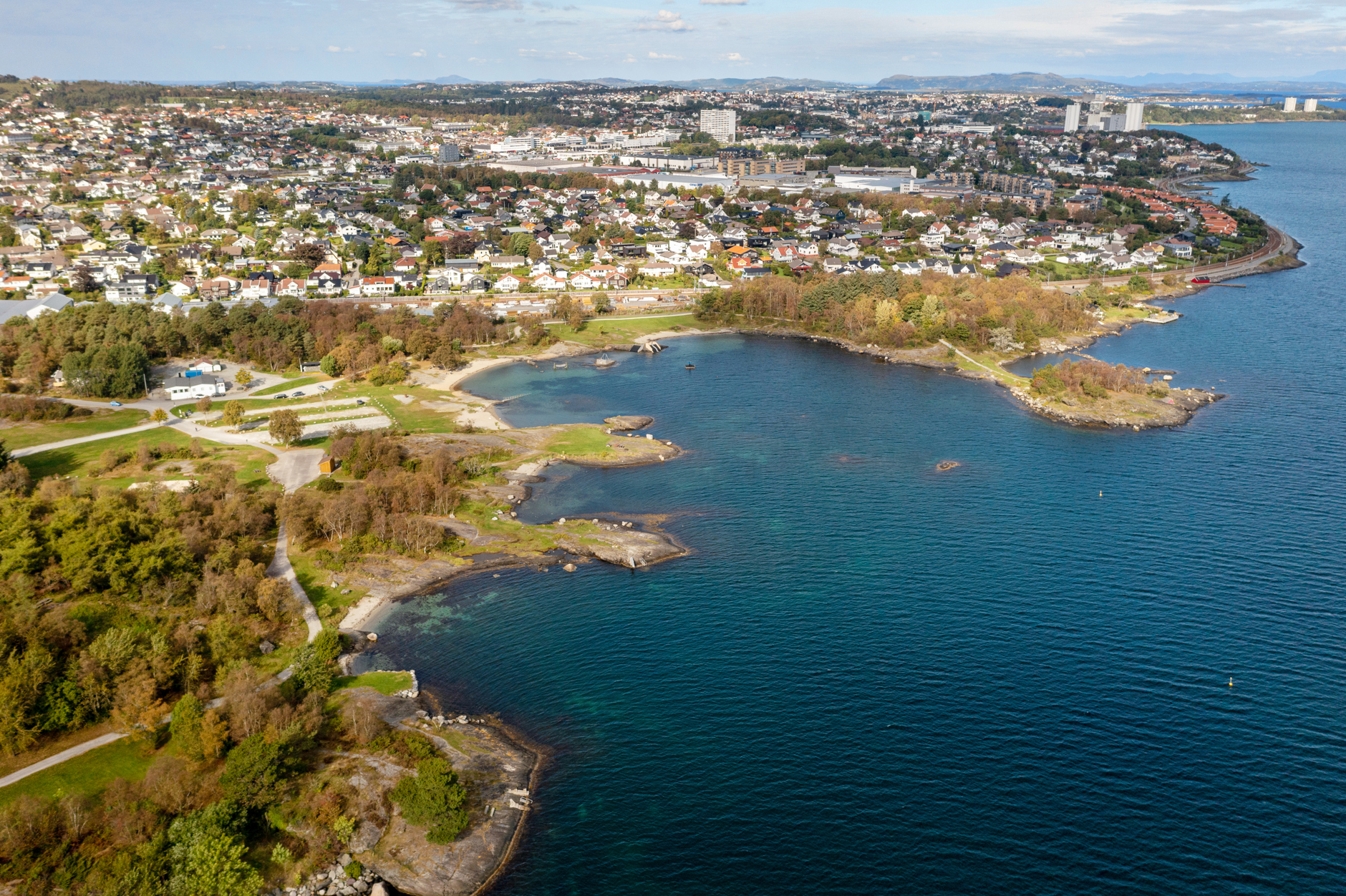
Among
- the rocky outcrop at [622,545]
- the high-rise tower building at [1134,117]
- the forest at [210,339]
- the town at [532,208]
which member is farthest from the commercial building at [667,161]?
the rocky outcrop at [622,545]

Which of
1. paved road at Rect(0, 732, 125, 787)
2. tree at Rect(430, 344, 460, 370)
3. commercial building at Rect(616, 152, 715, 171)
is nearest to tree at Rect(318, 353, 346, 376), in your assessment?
tree at Rect(430, 344, 460, 370)

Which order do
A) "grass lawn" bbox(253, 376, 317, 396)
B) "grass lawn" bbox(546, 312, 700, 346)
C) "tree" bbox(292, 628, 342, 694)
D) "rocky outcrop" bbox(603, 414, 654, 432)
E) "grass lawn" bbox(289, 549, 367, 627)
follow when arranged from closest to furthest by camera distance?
"tree" bbox(292, 628, 342, 694) < "grass lawn" bbox(289, 549, 367, 627) < "rocky outcrop" bbox(603, 414, 654, 432) < "grass lawn" bbox(253, 376, 317, 396) < "grass lawn" bbox(546, 312, 700, 346)

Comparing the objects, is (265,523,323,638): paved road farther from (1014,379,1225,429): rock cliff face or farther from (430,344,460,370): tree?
(1014,379,1225,429): rock cliff face

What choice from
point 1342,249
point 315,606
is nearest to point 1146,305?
point 1342,249

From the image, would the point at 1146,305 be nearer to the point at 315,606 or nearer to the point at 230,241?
the point at 315,606

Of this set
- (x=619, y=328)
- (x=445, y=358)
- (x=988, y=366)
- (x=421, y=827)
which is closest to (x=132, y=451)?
(x=445, y=358)
